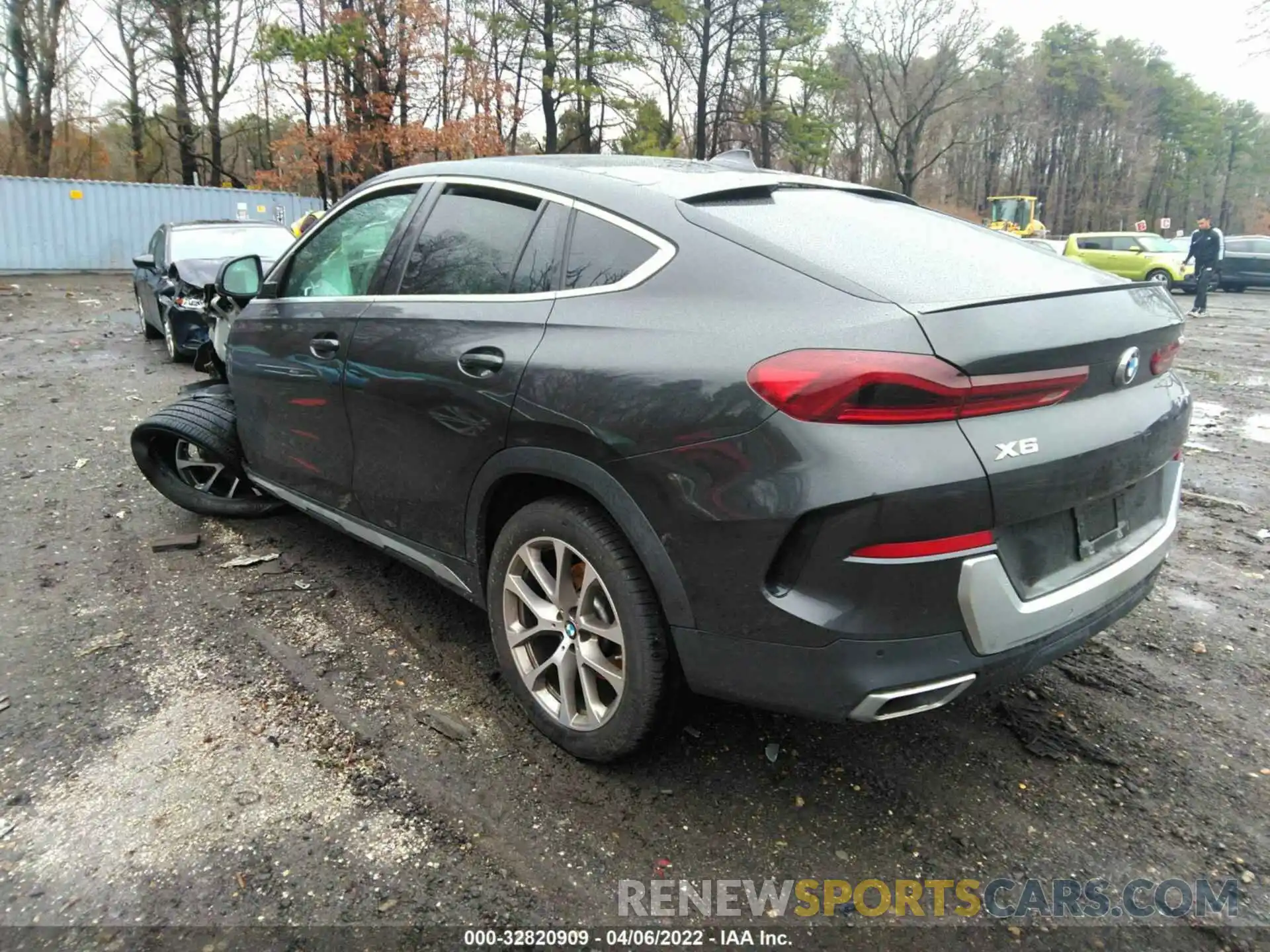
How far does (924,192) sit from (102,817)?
2351 inches

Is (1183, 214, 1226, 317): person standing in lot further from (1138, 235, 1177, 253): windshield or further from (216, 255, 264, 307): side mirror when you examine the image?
(216, 255, 264, 307): side mirror

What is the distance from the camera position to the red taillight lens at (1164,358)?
2.41 metres

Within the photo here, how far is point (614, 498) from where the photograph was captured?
2.24 m

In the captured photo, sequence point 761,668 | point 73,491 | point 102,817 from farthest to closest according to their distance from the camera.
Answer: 1. point 73,491
2. point 102,817
3. point 761,668

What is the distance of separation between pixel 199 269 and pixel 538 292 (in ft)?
27.1

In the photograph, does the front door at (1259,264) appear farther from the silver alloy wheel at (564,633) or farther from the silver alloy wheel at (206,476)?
the silver alloy wheel at (564,633)

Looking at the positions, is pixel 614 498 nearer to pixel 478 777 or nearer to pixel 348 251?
pixel 478 777

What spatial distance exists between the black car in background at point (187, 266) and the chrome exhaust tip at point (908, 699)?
27.4 ft

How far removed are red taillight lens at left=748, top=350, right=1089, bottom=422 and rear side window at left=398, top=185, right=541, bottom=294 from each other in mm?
1167

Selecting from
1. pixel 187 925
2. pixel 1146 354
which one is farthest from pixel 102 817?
pixel 1146 354

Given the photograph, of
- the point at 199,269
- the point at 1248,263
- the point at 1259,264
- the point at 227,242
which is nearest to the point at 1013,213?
the point at 1248,263

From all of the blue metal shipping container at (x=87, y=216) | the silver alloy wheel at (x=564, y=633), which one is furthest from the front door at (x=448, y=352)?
the blue metal shipping container at (x=87, y=216)

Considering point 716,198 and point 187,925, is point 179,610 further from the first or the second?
point 716,198

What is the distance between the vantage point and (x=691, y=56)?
1433 inches
